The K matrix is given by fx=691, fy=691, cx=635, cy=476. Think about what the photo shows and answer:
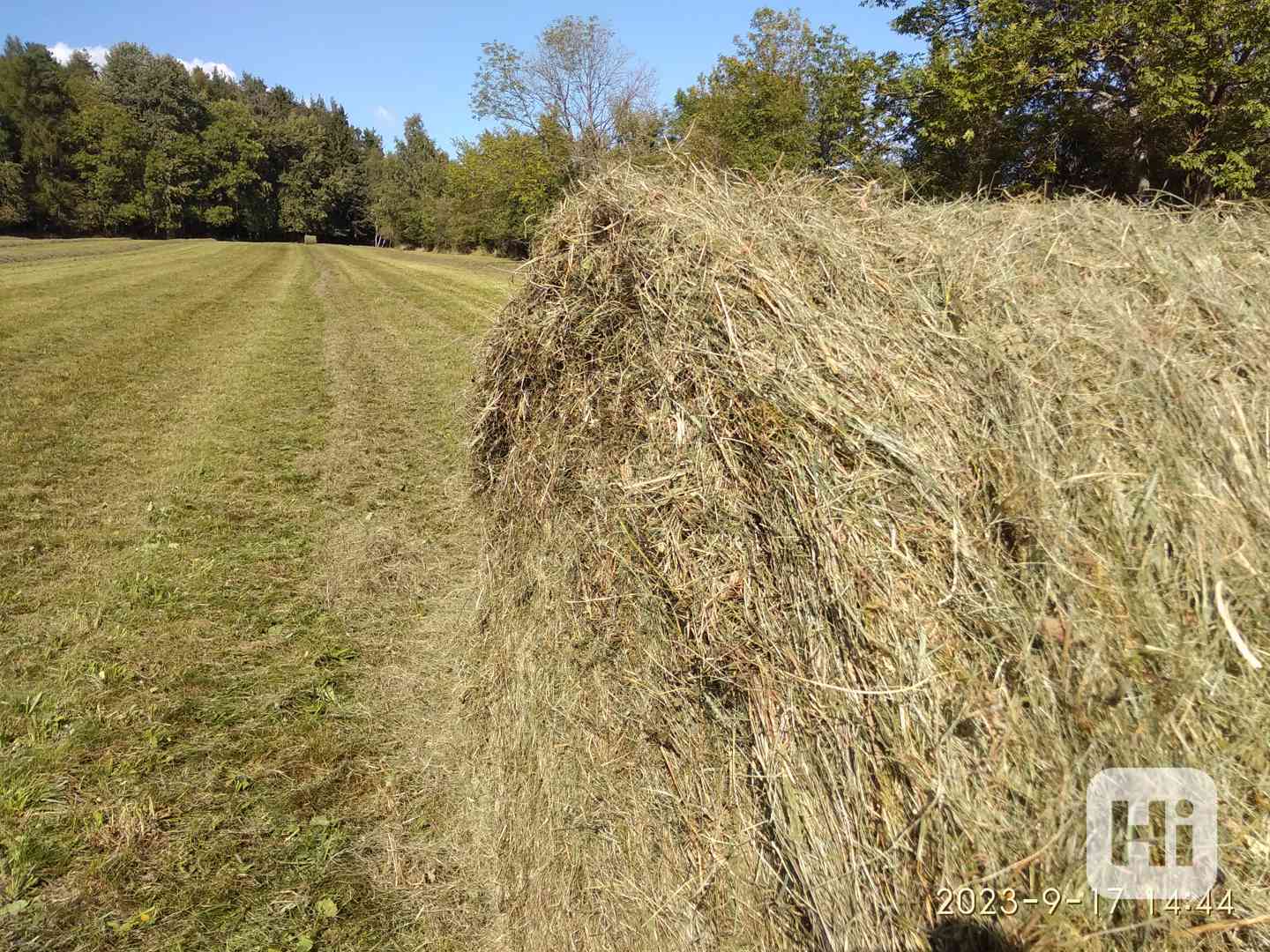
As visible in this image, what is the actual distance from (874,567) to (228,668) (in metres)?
4.31

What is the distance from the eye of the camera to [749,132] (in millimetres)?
28984

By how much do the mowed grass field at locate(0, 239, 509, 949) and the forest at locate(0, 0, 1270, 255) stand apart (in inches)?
113

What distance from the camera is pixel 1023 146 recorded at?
57.8 ft

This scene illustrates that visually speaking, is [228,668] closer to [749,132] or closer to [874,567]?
[874,567]

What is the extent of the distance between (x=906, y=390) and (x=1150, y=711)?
0.90 meters

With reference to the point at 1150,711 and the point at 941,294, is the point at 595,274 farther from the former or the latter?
the point at 1150,711

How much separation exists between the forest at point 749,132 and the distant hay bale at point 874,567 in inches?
40.7

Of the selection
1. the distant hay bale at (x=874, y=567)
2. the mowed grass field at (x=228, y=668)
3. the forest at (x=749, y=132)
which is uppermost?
the forest at (x=749, y=132)

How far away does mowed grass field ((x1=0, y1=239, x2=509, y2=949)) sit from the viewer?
2.91 meters

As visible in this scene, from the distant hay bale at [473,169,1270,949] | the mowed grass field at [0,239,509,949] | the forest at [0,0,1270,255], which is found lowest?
the mowed grass field at [0,239,509,949]

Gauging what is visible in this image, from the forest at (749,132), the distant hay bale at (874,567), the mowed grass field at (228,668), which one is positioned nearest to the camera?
the distant hay bale at (874,567)

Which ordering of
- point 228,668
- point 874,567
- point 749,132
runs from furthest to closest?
point 749,132
point 228,668
point 874,567

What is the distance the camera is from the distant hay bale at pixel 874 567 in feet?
4.73

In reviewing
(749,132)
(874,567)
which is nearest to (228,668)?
(874,567)
